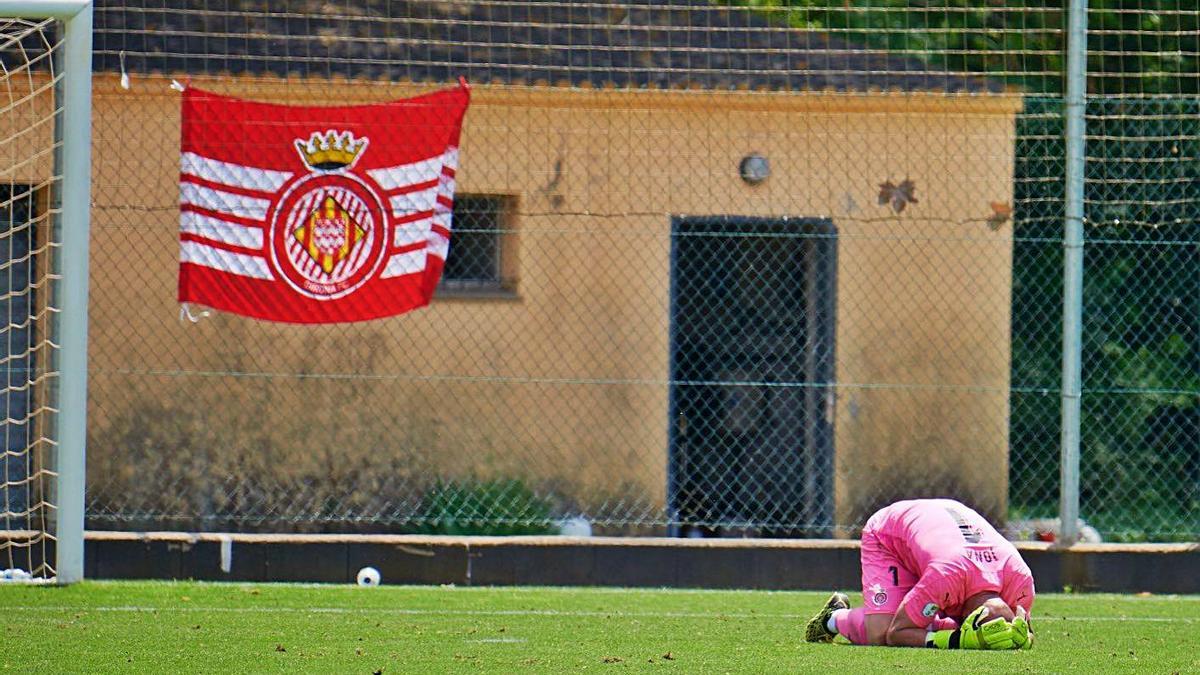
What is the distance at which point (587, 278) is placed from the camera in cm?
1158

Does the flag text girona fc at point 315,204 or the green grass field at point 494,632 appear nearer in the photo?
the green grass field at point 494,632

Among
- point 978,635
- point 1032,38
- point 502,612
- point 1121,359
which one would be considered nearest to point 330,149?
point 502,612

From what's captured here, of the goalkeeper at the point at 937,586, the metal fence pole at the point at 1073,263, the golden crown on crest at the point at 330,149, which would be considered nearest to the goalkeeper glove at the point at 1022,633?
the goalkeeper at the point at 937,586

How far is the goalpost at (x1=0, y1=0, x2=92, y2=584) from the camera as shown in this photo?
8.54 meters

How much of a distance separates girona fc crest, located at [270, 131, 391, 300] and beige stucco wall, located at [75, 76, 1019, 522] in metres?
1.12

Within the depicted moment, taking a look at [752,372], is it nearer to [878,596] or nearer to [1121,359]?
[1121,359]

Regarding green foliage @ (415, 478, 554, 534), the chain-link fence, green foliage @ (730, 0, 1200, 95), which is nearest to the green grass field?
green foliage @ (415, 478, 554, 534)

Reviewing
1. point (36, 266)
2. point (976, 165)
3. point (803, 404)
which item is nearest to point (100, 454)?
point (36, 266)

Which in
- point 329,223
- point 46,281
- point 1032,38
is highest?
point 1032,38

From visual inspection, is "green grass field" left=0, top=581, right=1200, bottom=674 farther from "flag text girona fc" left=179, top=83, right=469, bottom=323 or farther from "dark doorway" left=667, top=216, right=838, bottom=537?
"dark doorway" left=667, top=216, right=838, bottom=537

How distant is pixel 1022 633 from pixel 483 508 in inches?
186

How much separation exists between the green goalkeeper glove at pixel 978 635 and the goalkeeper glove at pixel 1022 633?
2cm

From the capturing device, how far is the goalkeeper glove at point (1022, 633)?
6.99m

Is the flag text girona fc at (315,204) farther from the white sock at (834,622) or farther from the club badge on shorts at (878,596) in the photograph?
the club badge on shorts at (878,596)
